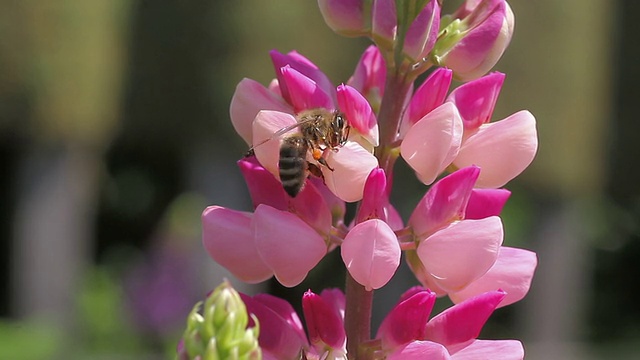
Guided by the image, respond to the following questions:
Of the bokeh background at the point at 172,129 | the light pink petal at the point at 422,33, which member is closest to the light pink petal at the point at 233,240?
the light pink petal at the point at 422,33

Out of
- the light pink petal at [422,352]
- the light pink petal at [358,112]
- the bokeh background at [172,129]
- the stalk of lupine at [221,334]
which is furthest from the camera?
the bokeh background at [172,129]

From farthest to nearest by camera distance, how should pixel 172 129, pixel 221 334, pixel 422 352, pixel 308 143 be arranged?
pixel 172 129 → pixel 308 143 → pixel 422 352 → pixel 221 334

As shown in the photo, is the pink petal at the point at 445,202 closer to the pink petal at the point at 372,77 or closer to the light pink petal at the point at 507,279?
the light pink petal at the point at 507,279

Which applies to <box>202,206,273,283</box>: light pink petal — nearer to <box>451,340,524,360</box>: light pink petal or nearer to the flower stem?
the flower stem

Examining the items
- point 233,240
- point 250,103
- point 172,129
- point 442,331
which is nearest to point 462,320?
point 442,331

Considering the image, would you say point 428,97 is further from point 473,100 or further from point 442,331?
point 442,331
